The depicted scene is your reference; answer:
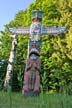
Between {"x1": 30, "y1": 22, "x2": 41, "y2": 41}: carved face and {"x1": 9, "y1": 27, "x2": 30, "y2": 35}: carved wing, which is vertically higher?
{"x1": 9, "y1": 27, "x2": 30, "y2": 35}: carved wing

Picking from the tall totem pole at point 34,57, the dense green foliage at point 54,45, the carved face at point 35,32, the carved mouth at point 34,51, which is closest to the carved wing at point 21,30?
the tall totem pole at point 34,57

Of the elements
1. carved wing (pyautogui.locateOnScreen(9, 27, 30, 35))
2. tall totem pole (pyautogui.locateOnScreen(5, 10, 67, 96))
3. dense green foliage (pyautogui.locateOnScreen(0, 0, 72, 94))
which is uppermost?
dense green foliage (pyautogui.locateOnScreen(0, 0, 72, 94))

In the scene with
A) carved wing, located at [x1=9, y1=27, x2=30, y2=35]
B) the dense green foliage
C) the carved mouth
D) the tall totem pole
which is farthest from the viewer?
the dense green foliage

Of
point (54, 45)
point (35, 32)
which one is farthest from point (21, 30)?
point (54, 45)

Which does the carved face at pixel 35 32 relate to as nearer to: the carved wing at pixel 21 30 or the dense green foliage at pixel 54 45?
the carved wing at pixel 21 30

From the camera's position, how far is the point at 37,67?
17.8 metres

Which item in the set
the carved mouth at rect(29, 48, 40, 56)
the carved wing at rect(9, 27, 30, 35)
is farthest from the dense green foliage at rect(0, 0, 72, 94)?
the carved mouth at rect(29, 48, 40, 56)

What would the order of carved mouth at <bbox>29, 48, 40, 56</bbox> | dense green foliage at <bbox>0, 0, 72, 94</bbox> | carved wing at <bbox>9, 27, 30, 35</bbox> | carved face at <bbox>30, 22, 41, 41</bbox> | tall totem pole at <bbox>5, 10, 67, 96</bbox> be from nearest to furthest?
tall totem pole at <bbox>5, 10, 67, 96</bbox> < carved mouth at <bbox>29, 48, 40, 56</bbox> < carved face at <bbox>30, 22, 41, 41</bbox> < carved wing at <bbox>9, 27, 30, 35</bbox> < dense green foliage at <bbox>0, 0, 72, 94</bbox>

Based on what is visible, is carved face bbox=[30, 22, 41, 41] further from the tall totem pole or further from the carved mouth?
the carved mouth

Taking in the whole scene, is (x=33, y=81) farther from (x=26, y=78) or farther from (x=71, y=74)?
(x=71, y=74)

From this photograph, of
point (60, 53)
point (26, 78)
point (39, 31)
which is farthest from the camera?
point (60, 53)

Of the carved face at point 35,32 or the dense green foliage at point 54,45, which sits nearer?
the carved face at point 35,32

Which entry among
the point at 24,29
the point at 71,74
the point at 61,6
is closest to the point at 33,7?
the point at 61,6

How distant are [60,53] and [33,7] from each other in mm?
7831
